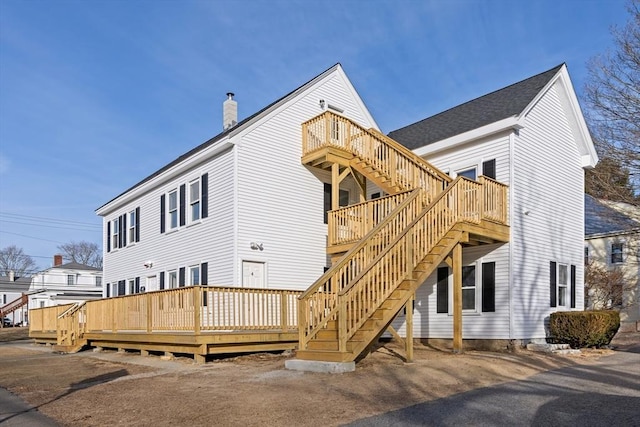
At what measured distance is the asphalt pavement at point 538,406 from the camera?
268 inches

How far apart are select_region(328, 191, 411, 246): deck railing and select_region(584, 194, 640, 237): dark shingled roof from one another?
16797 millimetres

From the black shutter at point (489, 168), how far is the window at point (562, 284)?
3.81 meters

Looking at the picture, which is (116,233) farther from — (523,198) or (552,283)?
(552,283)

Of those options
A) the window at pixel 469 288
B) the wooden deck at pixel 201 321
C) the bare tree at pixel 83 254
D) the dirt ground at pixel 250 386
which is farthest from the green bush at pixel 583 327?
the bare tree at pixel 83 254

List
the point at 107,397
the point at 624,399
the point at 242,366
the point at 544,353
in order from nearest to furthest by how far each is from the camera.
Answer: the point at 624,399
the point at 107,397
the point at 242,366
the point at 544,353

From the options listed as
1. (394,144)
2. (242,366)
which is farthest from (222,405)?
(394,144)

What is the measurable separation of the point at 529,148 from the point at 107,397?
1257 cm

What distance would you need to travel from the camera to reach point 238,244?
16375 mm

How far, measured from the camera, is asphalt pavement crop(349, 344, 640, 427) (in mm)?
6816

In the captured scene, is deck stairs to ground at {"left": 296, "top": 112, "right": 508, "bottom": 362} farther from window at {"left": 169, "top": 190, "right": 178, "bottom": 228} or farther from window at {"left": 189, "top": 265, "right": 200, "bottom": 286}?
window at {"left": 169, "top": 190, "right": 178, "bottom": 228}

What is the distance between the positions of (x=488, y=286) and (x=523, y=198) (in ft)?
8.62

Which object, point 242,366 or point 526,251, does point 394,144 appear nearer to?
point 526,251

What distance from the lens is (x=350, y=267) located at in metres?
13.0

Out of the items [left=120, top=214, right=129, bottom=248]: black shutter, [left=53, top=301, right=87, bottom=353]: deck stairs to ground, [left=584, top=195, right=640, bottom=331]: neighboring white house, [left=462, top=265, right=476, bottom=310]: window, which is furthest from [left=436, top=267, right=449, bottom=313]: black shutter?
[left=584, top=195, right=640, bottom=331]: neighboring white house
